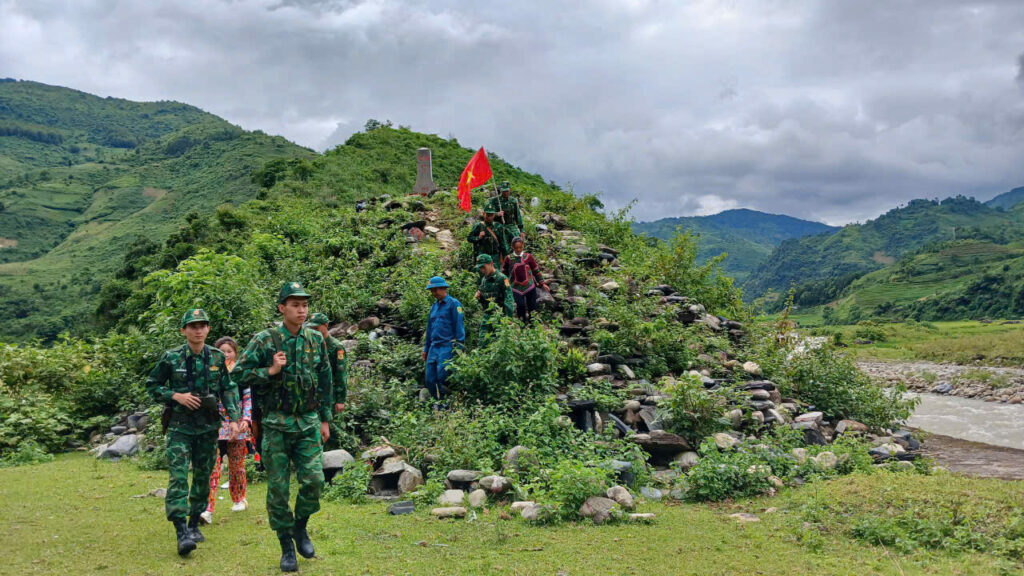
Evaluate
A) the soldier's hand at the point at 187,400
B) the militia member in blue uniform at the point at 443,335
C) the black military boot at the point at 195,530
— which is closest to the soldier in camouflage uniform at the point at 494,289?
the militia member in blue uniform at the point at 443,335

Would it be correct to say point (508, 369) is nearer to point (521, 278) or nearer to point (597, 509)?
point (521, 278)

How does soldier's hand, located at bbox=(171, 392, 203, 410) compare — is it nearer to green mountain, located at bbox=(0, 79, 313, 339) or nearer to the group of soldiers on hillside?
the group of soldiers on hillside

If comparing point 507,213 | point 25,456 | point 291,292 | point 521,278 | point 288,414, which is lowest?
point 25,456

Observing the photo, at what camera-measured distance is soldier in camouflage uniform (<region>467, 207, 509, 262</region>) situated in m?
13.0

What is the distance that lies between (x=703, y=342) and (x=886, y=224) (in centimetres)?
20939

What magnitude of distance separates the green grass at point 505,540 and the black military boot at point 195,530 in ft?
0.31

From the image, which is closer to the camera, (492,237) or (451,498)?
(451,498)

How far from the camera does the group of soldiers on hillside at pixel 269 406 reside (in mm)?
4891

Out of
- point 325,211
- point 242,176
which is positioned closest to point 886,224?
point 242,176

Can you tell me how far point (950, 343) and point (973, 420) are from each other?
1088 inches

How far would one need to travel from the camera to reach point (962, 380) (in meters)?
32.6

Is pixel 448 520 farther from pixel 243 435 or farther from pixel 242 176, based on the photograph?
pixel 242 176

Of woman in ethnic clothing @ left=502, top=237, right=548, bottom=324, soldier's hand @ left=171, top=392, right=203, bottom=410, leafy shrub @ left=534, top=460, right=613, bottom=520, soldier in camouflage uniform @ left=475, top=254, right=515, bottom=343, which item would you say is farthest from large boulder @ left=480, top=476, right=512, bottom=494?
woman in ethnic clothing @ left=502, top=237, right=548, bottom=324

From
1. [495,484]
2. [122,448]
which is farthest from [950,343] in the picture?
[122,448]
